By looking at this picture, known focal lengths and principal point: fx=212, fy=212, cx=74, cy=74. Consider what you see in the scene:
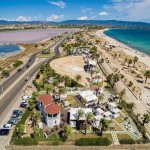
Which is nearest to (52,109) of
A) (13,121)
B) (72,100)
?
(13,121)

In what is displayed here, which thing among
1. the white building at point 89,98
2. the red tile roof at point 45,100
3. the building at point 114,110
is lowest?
the building at point 114,110

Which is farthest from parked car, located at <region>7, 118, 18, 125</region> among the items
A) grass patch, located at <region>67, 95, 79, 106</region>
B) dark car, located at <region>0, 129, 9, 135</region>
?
grass patch, located at <region>67, 95, 79, 106</region>

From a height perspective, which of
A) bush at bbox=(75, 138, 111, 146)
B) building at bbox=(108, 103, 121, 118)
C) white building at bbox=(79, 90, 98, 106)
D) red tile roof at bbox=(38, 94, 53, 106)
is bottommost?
bush at bbox=(75, 138, 111, 146)

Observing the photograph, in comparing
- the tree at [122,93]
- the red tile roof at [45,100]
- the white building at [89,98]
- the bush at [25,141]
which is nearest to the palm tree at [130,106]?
the tree at [122,93]

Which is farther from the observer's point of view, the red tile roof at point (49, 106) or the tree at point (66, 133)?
the red tile roof at point (49, 106)

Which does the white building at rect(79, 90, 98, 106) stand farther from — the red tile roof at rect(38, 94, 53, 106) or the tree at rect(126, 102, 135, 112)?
the red tile roof at rect(38, 94, 53, 106)

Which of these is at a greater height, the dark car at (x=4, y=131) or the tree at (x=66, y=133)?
the tree at (x=66, y=133)

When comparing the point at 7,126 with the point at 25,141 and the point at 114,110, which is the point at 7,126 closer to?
the point at 25,141

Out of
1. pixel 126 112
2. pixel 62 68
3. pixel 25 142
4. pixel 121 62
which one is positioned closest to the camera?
pixel 25 142

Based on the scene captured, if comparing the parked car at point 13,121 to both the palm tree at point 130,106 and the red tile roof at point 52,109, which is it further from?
the palm tree at point 130,106

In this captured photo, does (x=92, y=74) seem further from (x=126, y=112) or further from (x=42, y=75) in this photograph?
(x=126, y=112)

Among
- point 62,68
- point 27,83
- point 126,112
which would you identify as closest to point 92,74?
point 62,68
